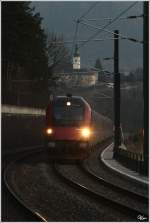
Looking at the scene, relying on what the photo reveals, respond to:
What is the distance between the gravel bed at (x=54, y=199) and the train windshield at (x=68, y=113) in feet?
13.4

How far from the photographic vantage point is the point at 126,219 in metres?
14.3

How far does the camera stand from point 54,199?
58.2 feet

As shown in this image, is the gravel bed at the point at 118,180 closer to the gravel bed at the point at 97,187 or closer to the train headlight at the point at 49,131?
the gravel bed at the point at 97,187

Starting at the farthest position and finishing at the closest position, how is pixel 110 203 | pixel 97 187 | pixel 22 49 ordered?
pixel 22 49
pixel 97 187
pixel 110 203

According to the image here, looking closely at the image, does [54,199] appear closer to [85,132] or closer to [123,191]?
[123,191]

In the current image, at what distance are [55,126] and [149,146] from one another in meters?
6.79

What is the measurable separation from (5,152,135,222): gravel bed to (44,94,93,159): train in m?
3.47

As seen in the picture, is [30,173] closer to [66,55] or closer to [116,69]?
[116,69]

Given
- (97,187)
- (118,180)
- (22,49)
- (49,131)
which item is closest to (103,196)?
(97,187)

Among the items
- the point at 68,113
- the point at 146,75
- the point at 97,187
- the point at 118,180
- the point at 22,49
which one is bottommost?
the point at 118,180

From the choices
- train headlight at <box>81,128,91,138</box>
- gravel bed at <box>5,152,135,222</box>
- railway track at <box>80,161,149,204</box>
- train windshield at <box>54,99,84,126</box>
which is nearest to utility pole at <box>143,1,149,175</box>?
railway track at <box>80,161,149,204</box>

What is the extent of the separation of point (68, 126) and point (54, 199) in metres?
11.9

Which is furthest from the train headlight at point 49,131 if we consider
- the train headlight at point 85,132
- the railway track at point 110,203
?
the railway track at point 110,203

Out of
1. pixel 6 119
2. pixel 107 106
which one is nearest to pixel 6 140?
pixel 6 119
